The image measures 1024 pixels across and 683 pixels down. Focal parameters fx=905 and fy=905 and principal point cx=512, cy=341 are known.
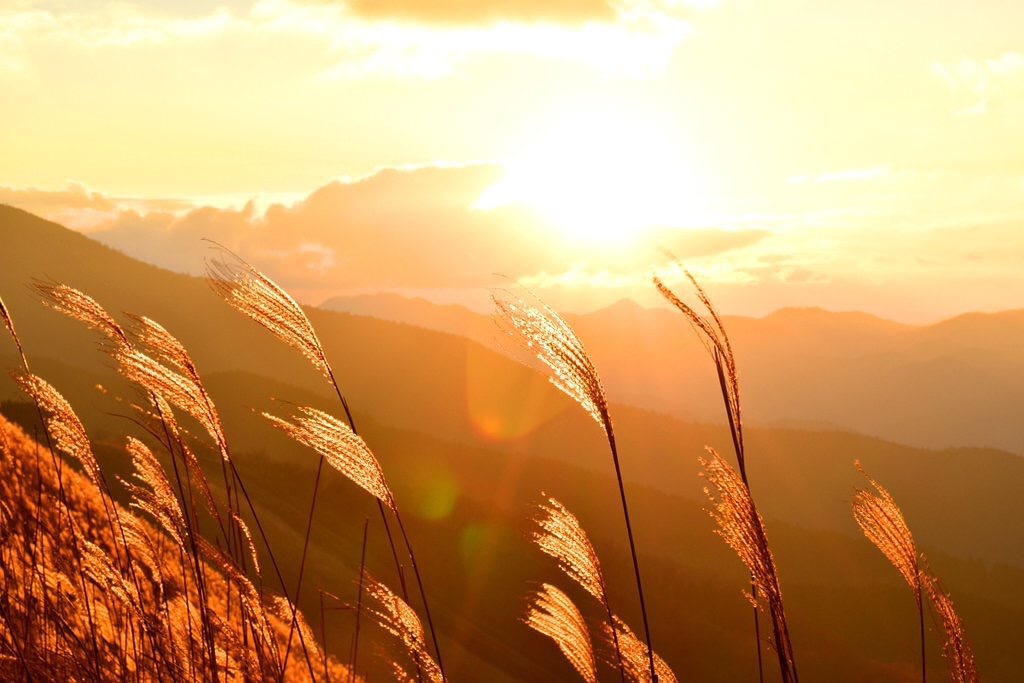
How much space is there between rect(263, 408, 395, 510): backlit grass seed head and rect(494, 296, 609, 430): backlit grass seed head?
1.88ft

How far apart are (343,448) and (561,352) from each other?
2.44ft

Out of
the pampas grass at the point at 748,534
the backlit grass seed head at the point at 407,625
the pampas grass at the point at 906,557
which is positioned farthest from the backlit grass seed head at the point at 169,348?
the pampas grass at the point at 906,557

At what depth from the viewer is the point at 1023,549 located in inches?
7121

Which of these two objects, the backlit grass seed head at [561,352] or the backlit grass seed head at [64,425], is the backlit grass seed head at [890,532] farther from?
the backlit grass seed head at [64,425]

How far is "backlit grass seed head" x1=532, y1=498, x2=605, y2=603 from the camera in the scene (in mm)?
2758

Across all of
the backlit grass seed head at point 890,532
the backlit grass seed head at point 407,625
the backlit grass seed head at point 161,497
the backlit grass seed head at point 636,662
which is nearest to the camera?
the backlit grass seed head at point 890,532

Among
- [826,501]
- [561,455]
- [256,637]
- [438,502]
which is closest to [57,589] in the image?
[256,637]

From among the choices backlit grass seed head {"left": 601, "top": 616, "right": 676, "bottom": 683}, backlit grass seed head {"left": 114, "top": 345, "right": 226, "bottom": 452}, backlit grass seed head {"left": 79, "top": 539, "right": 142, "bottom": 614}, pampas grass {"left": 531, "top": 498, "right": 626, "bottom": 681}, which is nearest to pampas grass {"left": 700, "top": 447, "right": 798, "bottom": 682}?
pampas grass {"left": 531, "top": 498, "right": 626, "bottom": 681}

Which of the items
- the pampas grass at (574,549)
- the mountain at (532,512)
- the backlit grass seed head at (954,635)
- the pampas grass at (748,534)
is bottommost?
the mountain at (532,512)

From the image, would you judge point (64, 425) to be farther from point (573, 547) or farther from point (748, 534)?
point (748, 534)

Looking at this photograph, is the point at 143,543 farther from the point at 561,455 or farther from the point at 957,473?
the point at 957,473

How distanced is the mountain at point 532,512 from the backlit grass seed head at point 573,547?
36 cm

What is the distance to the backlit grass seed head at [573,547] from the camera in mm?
2758

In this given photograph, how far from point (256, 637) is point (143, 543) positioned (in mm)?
848
